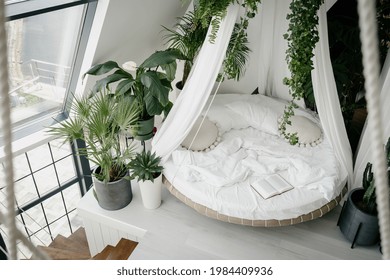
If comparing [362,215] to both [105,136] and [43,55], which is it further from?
[43,55]

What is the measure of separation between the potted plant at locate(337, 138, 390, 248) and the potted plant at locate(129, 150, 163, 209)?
1640 millimetres

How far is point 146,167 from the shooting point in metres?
2.84

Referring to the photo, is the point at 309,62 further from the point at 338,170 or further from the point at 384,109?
the point at 338,170

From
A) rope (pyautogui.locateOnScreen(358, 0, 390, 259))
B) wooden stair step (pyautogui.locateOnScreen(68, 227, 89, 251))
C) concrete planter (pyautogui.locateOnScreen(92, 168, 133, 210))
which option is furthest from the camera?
wooden stair step (pyautogui.locateOnScreen(68, 227, 89, 251))


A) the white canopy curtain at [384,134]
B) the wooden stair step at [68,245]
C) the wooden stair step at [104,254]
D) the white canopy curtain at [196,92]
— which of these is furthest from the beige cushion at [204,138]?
the wooden stair step at [68,245]

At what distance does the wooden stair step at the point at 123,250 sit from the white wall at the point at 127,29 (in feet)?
5.85

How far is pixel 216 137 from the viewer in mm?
3260

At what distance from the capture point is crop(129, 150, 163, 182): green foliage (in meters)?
2.82

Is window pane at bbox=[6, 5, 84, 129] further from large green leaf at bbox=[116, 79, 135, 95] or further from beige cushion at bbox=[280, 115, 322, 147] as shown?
beige cushion at bbox=[280, 115, 322, 147]

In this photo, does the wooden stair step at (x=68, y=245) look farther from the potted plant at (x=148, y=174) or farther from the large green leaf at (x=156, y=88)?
the large green leaf at (x=156, y=88)

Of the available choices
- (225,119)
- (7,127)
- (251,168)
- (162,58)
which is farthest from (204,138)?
(7,127)

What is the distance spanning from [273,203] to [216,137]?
937mm

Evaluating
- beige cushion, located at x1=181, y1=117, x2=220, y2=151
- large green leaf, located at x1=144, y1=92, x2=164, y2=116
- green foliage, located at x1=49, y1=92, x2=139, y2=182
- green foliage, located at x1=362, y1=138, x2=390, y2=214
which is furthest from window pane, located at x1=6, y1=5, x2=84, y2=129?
green foliage, located at x1=362, y1=138, x2=390, y2=214
